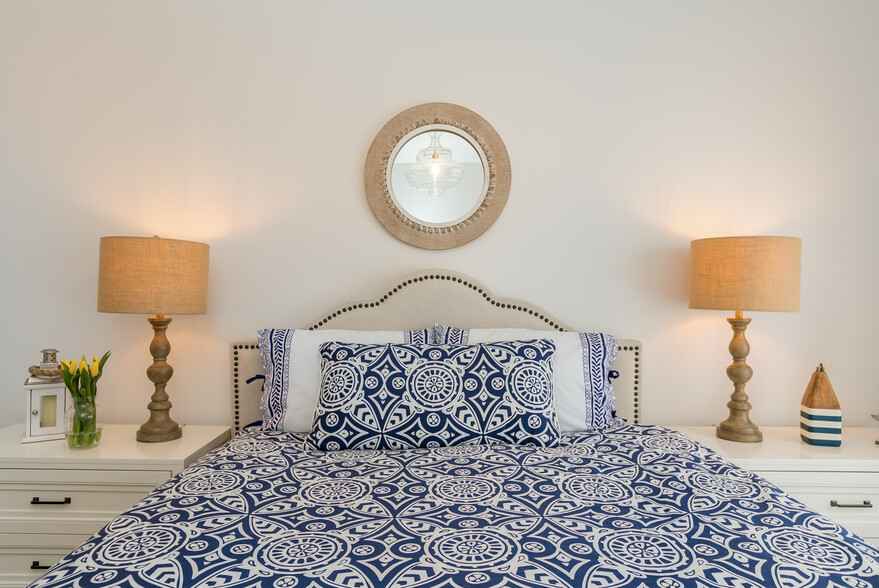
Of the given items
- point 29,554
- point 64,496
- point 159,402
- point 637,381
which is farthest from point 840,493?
point 29,554

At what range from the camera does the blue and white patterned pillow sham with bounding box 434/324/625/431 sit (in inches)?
72.4

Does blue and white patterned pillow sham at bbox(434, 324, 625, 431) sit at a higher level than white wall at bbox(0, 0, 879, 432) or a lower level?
lower

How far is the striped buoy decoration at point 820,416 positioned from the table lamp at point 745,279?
0.17 metres

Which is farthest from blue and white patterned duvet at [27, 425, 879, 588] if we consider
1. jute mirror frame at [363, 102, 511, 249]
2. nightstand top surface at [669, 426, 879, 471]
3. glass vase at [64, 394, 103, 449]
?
jute mirror frame at [363, 102, 511, 249]

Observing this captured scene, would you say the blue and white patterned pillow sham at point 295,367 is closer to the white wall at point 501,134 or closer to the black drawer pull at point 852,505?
the white wall at point 501,134

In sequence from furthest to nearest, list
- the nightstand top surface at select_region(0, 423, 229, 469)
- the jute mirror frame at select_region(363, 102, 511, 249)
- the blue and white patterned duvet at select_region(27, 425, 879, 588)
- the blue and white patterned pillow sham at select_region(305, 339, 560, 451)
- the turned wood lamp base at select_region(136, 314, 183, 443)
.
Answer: the jute mirror frame at select_region(363, 102, 511, 249)
the turned wood lamp base at select_region(136, 314, 183, 443)
the nightstand top surface at select_region(0, 423, 229, 469)
the blue and white patterned pillow sham at select_region(305, 339, 560, 451)
the blue and white patterned duvet at select_region(27, 425, 879, 588)

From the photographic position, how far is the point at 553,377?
6.06 feet

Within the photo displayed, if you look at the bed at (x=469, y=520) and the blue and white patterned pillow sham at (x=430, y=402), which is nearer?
the bed at (x=469, y=520)

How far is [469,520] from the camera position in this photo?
3.47 ft

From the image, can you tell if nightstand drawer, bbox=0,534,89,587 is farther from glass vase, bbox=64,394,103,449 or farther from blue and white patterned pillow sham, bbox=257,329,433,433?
blue and white patterned pillow sham, bbox=257,329,433,433

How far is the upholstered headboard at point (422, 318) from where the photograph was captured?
2.11 m

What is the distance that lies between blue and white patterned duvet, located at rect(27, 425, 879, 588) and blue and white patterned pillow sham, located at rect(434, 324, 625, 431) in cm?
35

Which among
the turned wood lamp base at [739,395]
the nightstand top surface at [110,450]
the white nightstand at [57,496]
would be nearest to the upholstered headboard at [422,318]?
the nightstand top surface at [110,450]

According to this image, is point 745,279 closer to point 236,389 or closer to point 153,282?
point 236,389
